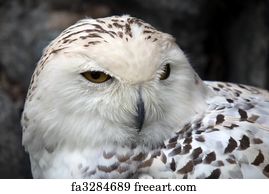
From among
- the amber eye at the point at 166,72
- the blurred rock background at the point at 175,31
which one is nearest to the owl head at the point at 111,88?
the amber eye at the point at 166,72

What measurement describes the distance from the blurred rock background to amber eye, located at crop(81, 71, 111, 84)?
2.06 metres

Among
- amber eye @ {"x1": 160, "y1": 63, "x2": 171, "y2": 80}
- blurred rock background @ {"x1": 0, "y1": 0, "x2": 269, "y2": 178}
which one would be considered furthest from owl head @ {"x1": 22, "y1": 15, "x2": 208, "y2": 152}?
blurred rock background @ {"x1": 0, "y1": 0, "x2": 269, "y2": 178}

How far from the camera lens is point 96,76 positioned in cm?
241

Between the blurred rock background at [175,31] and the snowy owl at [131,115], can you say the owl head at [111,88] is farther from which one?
the blurred rock background at [175,31]

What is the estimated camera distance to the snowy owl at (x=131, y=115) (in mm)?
2410

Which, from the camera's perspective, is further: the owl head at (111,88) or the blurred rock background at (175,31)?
the blurred rock background at (175,31)

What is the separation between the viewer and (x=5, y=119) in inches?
170

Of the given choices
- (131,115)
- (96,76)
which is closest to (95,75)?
(96,76)

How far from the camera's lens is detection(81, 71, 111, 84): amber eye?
2395 mm

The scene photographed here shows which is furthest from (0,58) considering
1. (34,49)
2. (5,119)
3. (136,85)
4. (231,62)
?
(136,85)

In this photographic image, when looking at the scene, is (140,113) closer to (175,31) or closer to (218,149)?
(218,149)

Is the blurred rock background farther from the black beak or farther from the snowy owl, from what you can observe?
the black beak
